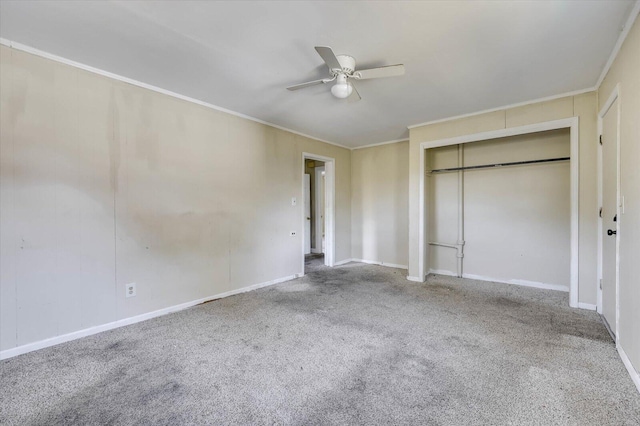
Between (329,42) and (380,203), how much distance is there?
3804 mm

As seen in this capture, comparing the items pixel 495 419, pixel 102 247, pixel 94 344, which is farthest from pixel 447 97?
pixel 94 344

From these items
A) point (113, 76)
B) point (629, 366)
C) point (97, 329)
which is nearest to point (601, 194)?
point (629, 366)

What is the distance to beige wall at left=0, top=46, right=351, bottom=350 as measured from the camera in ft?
7.39

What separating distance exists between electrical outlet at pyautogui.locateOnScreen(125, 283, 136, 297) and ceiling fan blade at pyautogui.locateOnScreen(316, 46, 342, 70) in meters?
2.85

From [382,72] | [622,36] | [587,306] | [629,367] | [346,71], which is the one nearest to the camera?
[629,367]

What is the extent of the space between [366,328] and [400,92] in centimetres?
259

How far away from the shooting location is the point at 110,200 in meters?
2.70

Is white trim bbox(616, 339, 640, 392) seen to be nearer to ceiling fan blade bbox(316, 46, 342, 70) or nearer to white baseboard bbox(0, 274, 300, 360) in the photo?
ceiling fan blade bbox(316, 46, 342, 70)

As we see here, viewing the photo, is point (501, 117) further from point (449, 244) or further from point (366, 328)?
point (366, 328)

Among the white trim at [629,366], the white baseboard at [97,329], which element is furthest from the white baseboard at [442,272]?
the white baseboard at [97,329]

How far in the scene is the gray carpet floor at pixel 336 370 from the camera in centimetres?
156

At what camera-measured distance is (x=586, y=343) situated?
232 cm

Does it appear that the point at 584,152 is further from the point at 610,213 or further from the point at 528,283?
the point at 528,283

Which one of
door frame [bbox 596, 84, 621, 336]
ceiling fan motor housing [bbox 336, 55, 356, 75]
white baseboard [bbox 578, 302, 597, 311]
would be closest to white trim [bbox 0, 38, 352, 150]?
ceiling fan motor housing [bbox 336, 55, 356, 75]
